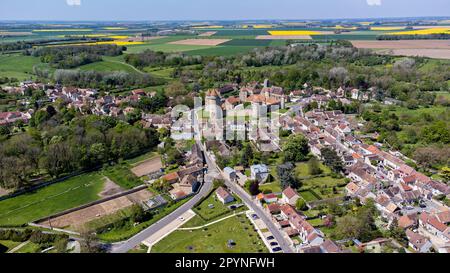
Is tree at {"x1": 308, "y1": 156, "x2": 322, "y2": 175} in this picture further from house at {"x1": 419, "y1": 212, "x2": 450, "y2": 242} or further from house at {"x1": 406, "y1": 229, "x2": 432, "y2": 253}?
house at {"x1": 406, "y1": 229, "x2": 432, "y2": 253}

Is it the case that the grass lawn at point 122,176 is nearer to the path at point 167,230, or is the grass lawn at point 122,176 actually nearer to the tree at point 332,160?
the path at point 167,230

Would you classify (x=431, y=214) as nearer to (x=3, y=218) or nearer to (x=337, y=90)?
(x=3, y=218)

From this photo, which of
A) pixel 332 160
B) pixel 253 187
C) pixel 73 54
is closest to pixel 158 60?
pixel 73 54

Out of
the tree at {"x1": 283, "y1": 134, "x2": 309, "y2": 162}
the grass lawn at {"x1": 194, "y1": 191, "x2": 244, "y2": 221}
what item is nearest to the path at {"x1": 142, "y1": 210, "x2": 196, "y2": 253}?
the grass lawn at {"x1": 194, "y1": 191, "x2": 244, "y2": 221}

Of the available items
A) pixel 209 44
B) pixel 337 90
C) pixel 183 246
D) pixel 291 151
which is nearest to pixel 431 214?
pixel 291 151

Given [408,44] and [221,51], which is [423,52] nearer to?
[408,44]

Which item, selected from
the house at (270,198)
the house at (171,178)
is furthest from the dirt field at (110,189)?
the house at (270,198)
